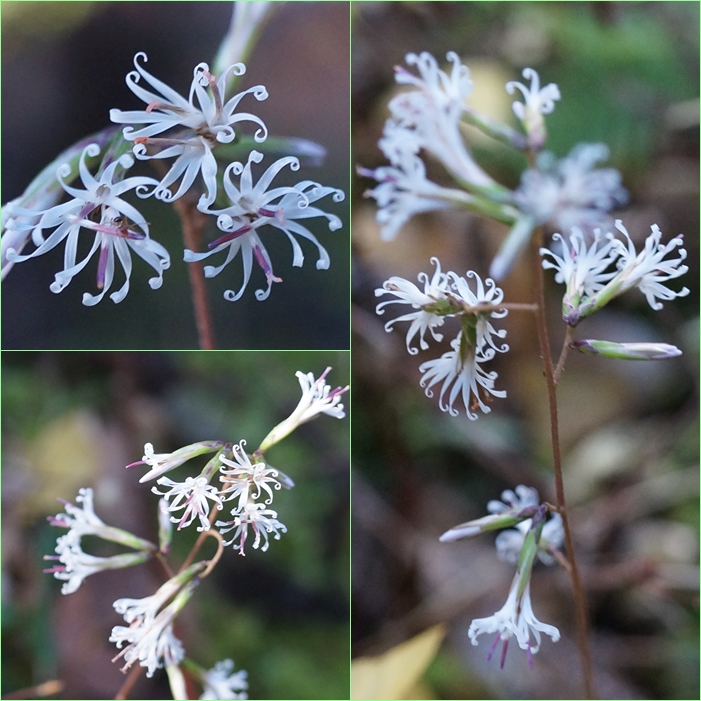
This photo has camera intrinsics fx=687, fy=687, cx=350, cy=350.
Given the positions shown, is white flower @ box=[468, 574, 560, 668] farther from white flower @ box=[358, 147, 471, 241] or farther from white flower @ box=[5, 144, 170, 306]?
white flower @ box=[5, 144, 170, 306]

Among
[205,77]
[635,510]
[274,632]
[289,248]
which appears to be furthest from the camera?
[635,510]

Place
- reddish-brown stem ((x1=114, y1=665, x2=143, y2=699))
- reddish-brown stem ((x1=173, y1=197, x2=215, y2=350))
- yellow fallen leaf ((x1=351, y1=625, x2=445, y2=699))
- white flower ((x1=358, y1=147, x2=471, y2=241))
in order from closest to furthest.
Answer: white flower ((x1=358, y1=147, x2=471, y2=241)), reddish-brown stem ((x1=173, y1=197, x2=215, y2=350)), reddish-brown stem ((x1=114, y1=665, x2=143, y2=699)), yellow fallen leaf ((x1=351, y1=625, x2=445, y2=699))

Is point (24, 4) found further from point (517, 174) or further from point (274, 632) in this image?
point (274, 632)

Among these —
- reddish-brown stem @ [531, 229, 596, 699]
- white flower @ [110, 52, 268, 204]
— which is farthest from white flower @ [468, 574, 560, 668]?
white flower @ [110, 52, 268, 204]

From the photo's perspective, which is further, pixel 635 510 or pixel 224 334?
pixel 635 510

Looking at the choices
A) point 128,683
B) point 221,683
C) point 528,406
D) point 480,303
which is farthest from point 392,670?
point 480,303

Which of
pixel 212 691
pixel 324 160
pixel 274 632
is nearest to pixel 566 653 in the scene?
pixel 274 632

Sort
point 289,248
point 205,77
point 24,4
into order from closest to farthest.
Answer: point 205,77, point 289,248, point 24,4
